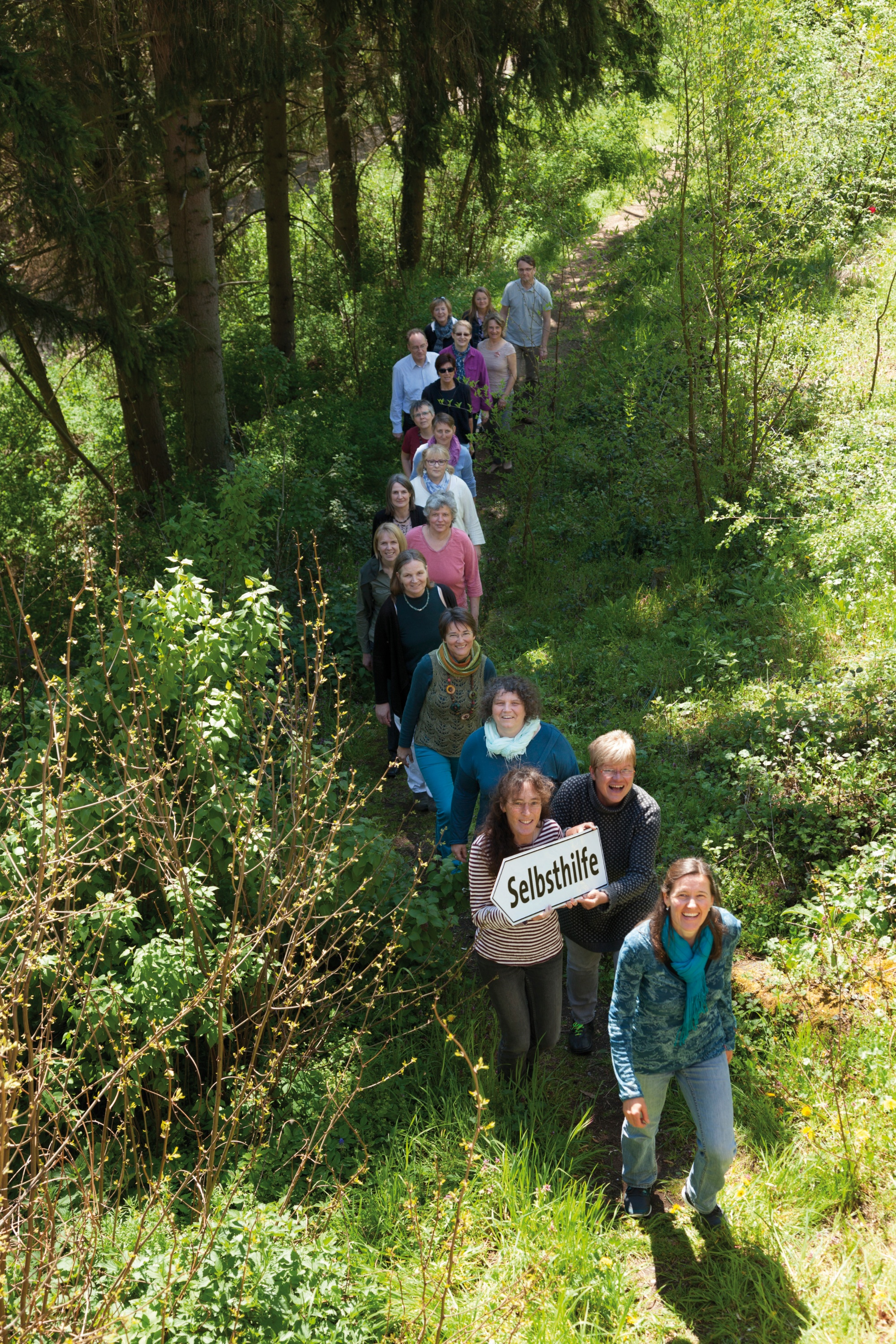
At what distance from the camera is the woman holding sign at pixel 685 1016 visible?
140 inches

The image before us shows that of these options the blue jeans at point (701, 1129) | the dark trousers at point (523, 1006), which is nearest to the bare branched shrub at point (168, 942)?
the dark trousers at point (523, 1006)

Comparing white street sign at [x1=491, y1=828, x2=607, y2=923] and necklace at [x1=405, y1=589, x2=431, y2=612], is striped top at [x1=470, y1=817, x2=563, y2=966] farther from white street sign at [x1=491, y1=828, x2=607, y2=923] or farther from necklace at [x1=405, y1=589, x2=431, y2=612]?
necklace at [x1=405, y1=589, x2=431, y2=612]

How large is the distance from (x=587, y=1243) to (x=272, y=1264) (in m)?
1.18

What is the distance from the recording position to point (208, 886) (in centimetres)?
457

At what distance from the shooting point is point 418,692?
5402 mm

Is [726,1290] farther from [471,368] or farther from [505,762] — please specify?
[471,368]

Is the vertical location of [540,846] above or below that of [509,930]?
above

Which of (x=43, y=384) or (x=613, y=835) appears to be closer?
(x=613, y=835)

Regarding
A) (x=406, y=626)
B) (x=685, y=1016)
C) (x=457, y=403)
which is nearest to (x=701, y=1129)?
(x=685, y=1016)

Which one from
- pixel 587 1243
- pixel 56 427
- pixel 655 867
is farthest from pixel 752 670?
pixel 56 427

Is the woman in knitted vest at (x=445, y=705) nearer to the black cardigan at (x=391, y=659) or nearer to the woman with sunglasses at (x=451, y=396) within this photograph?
the black cardigan at (x=391, y=659)

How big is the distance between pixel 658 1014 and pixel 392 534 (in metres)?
3.59

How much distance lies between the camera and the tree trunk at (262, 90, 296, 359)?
12305 mm

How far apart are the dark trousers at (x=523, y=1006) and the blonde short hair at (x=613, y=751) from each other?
0.82m
